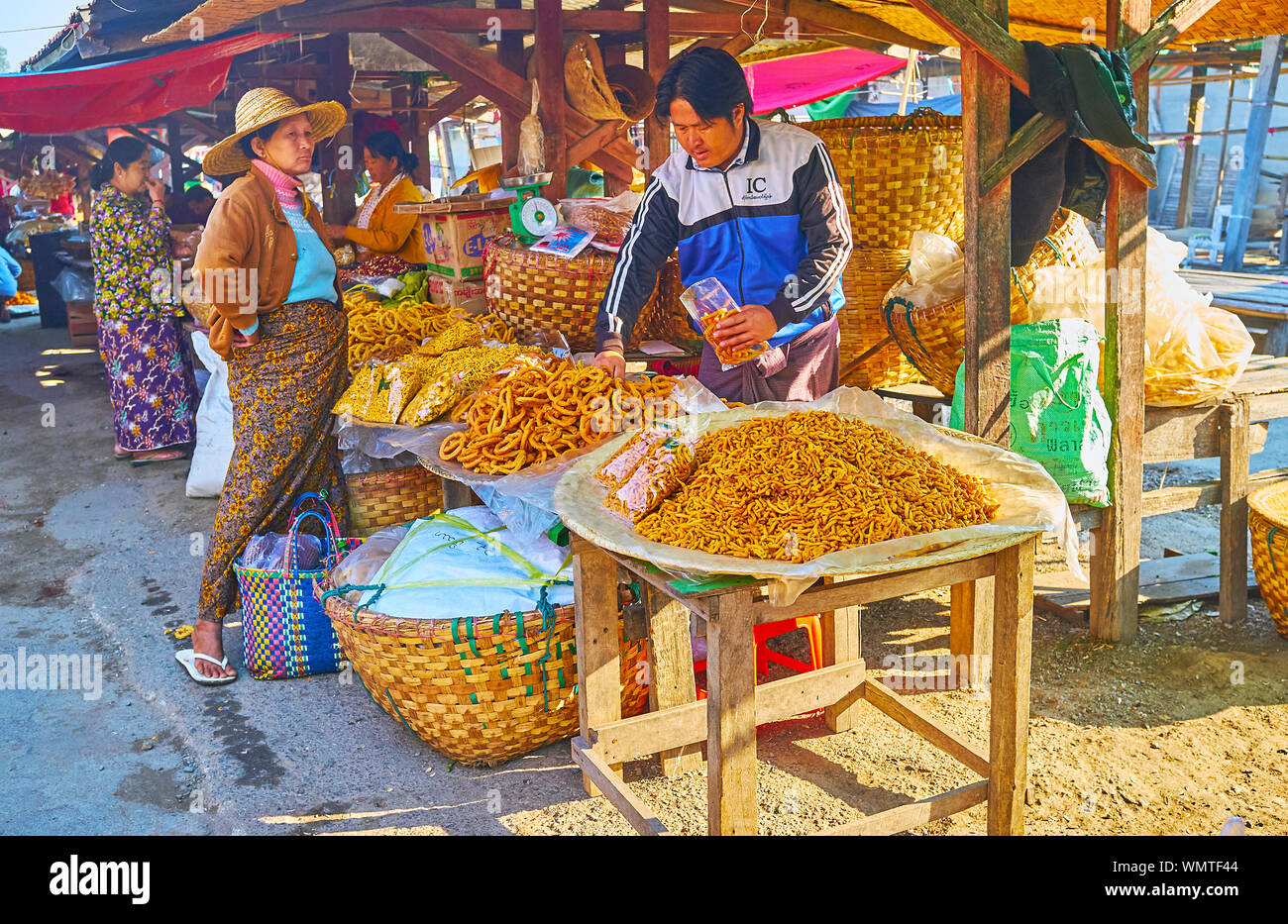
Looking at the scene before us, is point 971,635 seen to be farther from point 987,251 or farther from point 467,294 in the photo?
point 467,294

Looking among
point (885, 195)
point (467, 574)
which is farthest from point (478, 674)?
point (885, 195)

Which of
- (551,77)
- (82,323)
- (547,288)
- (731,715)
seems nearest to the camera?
(731,715)

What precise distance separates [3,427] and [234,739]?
593 centimetres

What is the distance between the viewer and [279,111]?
3.80 m

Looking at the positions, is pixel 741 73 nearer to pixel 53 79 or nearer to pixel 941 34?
pixel 941 34

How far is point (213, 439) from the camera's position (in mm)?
5887

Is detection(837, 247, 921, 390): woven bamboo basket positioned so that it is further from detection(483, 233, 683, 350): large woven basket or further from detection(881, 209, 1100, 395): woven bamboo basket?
detection(483, 233, 683, 350): large woven basket

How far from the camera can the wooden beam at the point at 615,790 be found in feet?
8.23

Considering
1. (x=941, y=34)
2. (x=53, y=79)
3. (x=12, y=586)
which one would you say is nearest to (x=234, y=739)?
(x=12, y=586)

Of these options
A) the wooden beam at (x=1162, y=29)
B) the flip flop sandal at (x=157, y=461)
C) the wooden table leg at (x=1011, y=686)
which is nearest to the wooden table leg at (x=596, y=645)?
the wooden table leg at (x=1011, y=686)

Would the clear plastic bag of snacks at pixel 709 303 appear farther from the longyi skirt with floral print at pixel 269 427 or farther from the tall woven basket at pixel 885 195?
the longyi skirt with floral print at pixel 269 427

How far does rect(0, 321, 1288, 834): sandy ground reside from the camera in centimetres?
293

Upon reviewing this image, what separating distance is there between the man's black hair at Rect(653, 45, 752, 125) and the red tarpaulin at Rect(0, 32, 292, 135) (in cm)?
318

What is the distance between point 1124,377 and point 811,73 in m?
6.67
